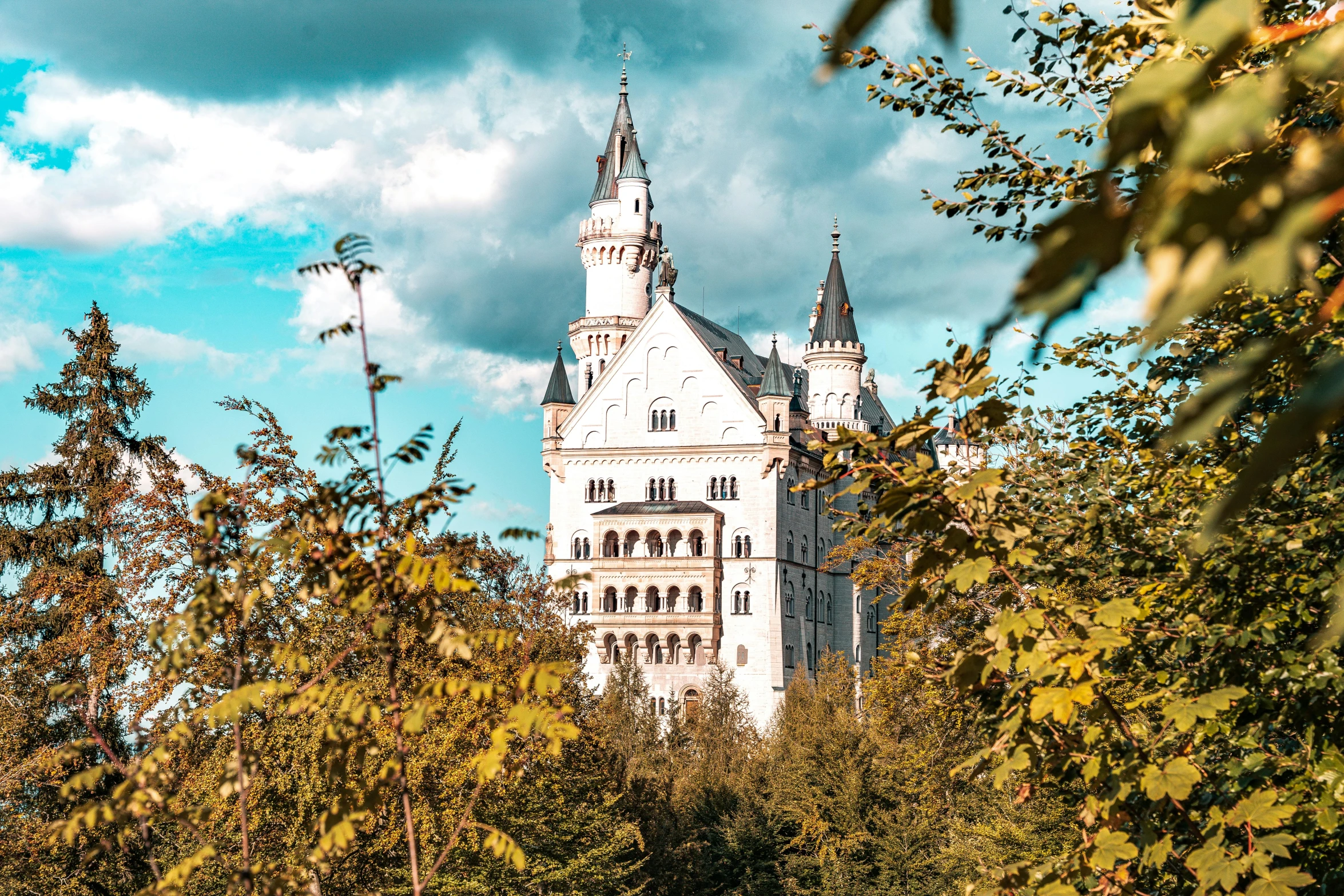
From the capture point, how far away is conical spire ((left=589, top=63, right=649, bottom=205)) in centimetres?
7788

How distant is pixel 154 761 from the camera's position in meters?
5.16

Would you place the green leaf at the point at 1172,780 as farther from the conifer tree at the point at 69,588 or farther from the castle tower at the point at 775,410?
the castle tower at the point at 775,410

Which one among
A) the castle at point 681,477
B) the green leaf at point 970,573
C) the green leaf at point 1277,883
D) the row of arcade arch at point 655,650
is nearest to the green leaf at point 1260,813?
the green leaf at point 1277,883

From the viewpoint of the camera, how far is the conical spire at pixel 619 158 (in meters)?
77.9

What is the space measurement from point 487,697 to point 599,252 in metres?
74.0

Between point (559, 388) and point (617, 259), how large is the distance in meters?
8.93

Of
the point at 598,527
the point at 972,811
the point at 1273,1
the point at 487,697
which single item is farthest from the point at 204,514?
the point at 598,527

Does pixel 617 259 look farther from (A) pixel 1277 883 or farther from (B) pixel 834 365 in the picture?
(A) pixel 1277 883

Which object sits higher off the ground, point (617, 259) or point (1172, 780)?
point (617, 259)

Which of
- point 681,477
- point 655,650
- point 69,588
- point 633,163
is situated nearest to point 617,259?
point 633,163

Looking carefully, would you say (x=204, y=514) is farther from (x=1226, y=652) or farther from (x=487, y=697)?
(x=1226, y=652)

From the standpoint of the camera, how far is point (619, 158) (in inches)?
3091

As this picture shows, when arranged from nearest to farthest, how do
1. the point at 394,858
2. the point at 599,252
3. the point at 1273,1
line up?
1. the point at 1273,1
2. the point at 394,858
3. the point at 599,252

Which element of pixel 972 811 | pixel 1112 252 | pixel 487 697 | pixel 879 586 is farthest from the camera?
pixel 972 811
